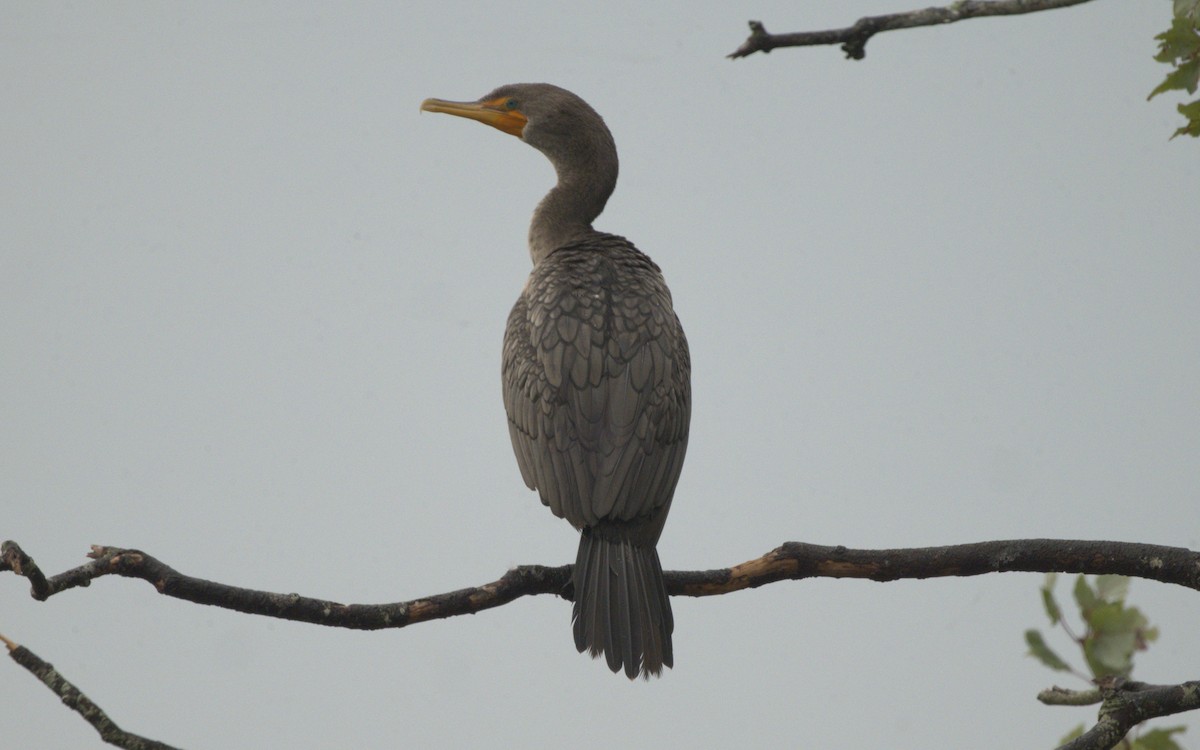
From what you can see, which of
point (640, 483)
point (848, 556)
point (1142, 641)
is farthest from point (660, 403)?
point (1142, 641)

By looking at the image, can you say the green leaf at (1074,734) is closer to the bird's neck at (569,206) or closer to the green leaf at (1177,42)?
the green leaf at (1177,42)

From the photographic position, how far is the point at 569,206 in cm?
539

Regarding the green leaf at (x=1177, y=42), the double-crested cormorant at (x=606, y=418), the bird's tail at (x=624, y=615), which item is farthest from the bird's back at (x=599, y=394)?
the green leaf at (x=1177, y=42)

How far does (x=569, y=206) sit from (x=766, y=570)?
264 centimetres

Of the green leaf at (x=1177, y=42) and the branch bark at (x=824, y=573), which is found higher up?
the green leaf at (x=1177, y=42)

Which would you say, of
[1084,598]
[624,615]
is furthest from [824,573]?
[1084,598]

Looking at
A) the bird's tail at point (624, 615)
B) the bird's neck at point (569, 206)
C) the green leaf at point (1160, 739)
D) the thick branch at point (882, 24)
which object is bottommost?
the green leaf at point (1160, 739)

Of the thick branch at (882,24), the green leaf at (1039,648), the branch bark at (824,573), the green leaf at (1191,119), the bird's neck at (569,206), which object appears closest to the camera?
the green leaf at (1039,648)

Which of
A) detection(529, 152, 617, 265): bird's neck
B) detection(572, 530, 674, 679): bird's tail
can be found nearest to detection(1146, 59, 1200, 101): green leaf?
detection(572, 530, 674, 679): bird's tail

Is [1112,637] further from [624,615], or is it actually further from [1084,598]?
[624,615]

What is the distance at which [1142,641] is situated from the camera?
2.01 metres

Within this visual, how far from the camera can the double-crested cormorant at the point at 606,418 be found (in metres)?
3.52

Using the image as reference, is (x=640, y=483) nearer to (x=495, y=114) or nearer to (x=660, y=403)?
(x=660, y=403)

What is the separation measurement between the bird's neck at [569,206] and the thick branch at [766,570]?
7.66 feet
